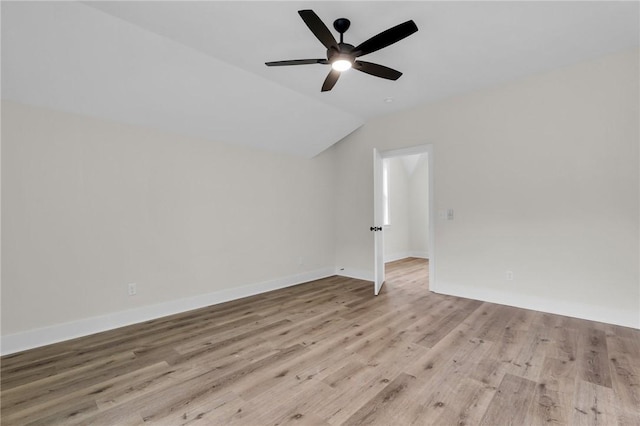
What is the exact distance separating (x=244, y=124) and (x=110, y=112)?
1.43 metres

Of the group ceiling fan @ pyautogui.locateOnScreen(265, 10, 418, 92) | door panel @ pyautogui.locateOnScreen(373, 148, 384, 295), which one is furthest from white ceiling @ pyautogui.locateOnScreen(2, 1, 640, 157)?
door panel @ pyautogui.locateOnScreen(373, 148, 384, 295)

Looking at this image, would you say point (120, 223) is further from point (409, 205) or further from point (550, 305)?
point (409, 205)

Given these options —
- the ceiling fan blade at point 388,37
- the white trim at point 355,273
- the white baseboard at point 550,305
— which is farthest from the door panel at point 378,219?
the ceiling fan blade at point 388,37

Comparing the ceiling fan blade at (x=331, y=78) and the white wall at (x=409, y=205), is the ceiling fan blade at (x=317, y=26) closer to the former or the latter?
the ceiling fan blade at (x=331, y=78)

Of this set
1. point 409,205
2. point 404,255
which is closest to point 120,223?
point 404,255

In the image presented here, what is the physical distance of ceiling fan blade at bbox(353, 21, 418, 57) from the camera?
1.90 m

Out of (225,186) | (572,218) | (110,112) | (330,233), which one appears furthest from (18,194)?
(572,218)

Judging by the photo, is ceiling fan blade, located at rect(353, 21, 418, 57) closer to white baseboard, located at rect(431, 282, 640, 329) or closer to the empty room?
the empty room

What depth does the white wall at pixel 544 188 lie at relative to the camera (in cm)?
289

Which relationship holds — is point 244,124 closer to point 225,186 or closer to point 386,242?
point 225,186

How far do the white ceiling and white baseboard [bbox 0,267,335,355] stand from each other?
206 centimetres

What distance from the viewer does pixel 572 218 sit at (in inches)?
123

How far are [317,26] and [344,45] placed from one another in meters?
0.36

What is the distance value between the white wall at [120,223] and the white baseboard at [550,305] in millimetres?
2579
